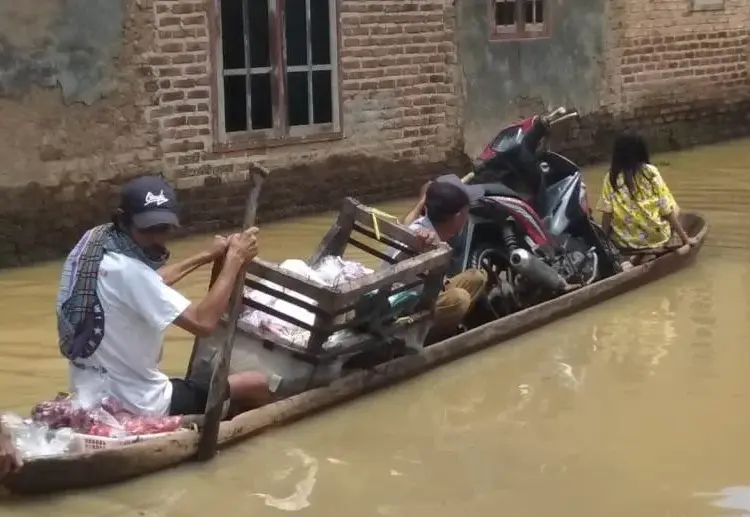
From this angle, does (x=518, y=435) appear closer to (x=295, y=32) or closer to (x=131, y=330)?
(x=131, y=330)

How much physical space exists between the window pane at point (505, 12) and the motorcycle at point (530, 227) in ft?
19.9

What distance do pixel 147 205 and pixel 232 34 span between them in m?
6.78

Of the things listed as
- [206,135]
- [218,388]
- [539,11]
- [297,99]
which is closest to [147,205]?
[218,388]

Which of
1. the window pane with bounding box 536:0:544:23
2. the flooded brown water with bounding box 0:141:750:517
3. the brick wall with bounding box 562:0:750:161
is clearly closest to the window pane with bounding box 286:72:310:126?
the flooded brown water with bounding box 0:141:750:517

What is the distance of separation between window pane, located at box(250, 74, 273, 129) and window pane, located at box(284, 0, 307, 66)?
0.34m

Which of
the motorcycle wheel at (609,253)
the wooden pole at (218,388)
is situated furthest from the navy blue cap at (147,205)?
the motorcycle wheel at (609,253)

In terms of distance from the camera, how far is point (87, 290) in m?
5.11

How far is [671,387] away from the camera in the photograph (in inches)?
268

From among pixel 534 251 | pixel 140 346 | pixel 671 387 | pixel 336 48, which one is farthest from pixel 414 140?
pixel 140 346

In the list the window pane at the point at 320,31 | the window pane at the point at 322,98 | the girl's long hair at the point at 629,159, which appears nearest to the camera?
the girl's long hair at the point at 629,159

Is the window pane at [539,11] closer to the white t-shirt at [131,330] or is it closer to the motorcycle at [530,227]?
the motorcycle at [530,227]

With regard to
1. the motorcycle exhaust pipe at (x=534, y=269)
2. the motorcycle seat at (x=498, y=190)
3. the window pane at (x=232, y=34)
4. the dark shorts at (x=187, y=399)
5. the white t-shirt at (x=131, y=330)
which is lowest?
the dark shorts at (x=187, y=399)

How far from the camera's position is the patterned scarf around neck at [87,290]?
5117mm

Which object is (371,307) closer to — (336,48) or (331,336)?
(331,336)
